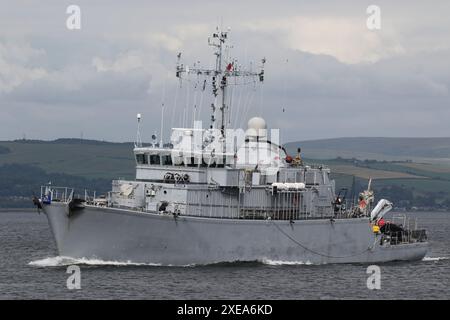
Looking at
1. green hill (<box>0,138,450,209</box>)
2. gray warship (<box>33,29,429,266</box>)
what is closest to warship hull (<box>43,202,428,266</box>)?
gray warship (<box>33,29,429,266</box>)

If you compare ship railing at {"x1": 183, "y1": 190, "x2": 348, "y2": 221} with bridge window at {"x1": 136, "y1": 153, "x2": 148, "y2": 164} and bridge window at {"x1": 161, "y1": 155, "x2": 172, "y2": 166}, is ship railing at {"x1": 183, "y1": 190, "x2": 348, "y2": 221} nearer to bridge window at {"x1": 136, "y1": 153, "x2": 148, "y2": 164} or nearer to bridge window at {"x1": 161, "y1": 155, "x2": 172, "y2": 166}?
bridge window at {"x1": 161, "y1": 155, "x2": 172, "y2": 166}

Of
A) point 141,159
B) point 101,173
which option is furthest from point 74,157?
point 141,159

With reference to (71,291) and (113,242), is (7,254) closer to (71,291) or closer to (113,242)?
(113,242)

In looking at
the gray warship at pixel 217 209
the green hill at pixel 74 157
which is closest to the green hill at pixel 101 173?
the green hill at pixel 74 157

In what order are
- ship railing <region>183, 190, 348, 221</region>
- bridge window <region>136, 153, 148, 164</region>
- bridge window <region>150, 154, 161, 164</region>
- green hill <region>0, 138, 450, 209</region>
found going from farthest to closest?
green hill <region>0, 138, 450, 209</region>
bridge window <region>136, 153, 148, 164</region>
bridge window <region>150, 154, 161, 164</region>
ship railing <region>183, 190, 348, 221</region>

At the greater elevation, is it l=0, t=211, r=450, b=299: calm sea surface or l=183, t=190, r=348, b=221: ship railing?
l=183, t=190, r=348, b=221: ship railing

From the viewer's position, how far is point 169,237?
4338 centimetres

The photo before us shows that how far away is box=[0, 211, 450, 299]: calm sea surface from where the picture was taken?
125ft

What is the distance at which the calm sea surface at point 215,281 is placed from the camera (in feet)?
125

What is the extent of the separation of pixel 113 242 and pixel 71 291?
5199mm

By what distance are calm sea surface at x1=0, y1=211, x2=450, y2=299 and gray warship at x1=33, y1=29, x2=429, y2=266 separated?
792 millimetres

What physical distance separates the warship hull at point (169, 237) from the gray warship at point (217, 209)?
43 millimetres
